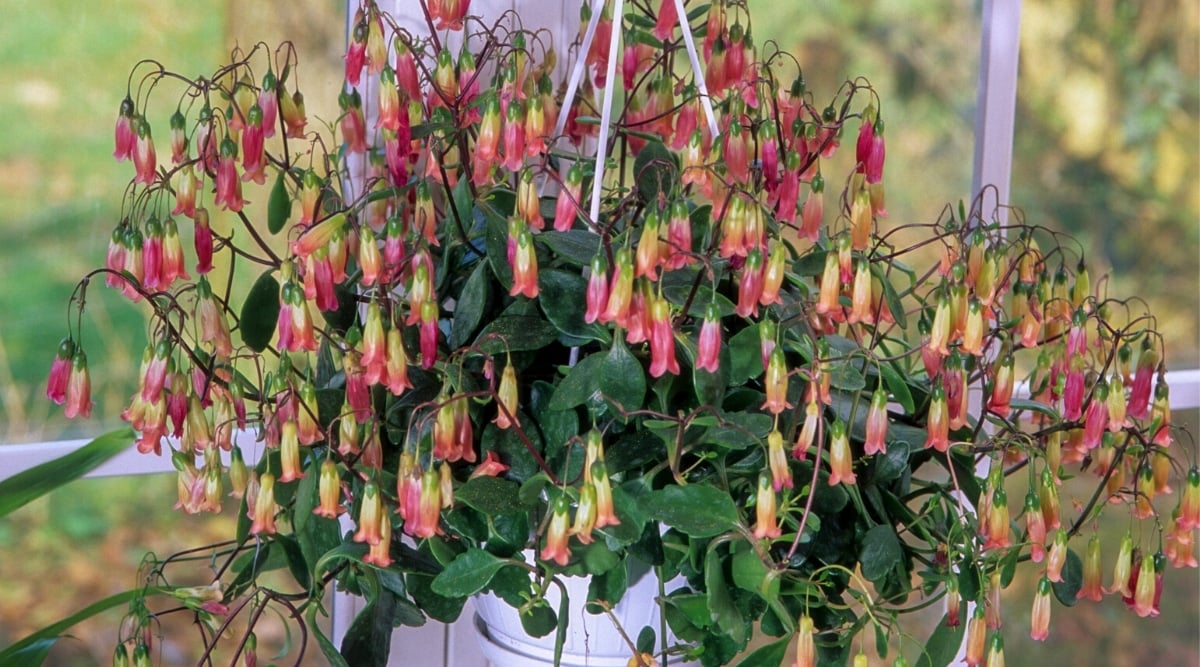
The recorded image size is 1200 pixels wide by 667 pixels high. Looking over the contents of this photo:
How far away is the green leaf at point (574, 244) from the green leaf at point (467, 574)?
0.15 meters

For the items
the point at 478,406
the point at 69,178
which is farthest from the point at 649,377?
the point at 69,178

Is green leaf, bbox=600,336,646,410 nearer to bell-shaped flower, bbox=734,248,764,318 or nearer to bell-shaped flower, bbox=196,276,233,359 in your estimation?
bell-shaped flower, bbox=734,248,764,318

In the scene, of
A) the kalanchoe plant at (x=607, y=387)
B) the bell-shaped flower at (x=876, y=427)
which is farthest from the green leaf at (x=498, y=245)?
the bell-shaped flower at (x=876, y=427)

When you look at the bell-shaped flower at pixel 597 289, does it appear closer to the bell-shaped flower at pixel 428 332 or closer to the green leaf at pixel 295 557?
the bell-shaped flower at pixel 428 332

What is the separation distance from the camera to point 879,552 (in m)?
0.71

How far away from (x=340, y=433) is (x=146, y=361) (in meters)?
0.11

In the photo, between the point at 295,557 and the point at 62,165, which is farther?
the point at 62,165

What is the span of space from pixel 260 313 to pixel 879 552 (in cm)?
39

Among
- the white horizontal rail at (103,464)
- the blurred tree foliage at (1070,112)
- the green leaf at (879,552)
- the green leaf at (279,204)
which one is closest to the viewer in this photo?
the green leaf at (879,552)

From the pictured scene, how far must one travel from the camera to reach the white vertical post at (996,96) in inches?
45.2

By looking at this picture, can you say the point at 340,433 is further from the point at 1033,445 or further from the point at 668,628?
the point at 1033,445

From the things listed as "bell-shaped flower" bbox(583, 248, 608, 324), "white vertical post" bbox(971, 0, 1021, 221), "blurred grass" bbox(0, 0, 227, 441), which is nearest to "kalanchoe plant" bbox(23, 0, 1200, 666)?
"bell-shaped flower" bbox(583, 248, 608, 324)

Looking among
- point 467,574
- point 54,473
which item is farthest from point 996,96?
point 54,473

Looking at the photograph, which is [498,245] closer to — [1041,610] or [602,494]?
[602,494]
